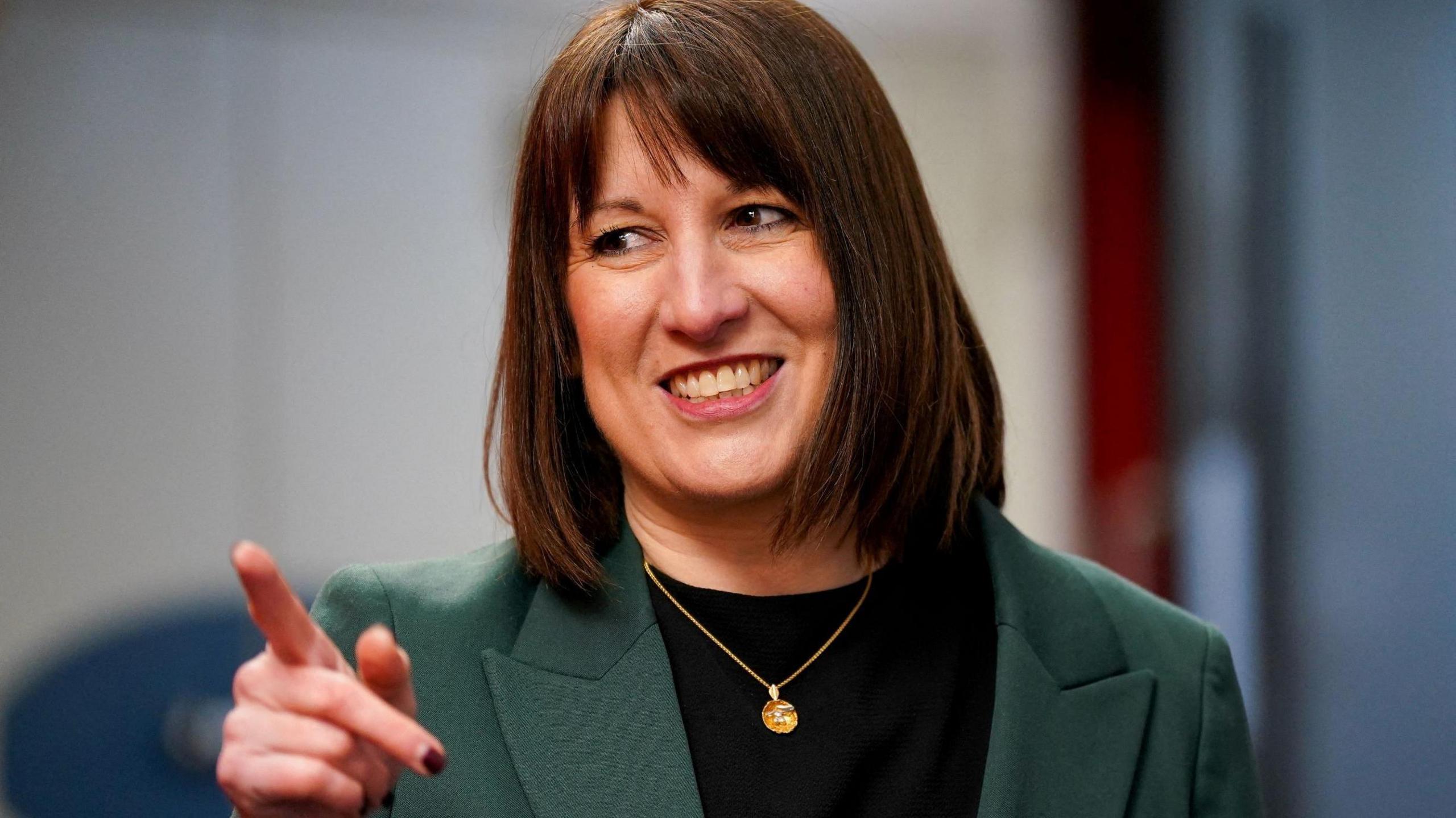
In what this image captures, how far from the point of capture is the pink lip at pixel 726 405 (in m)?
1.48

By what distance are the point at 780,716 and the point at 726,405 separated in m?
0.33

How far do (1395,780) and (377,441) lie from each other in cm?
227

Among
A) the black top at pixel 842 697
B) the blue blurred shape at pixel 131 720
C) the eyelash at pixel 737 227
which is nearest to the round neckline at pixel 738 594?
the black top at pixel 842 697

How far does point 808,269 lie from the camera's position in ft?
4.91

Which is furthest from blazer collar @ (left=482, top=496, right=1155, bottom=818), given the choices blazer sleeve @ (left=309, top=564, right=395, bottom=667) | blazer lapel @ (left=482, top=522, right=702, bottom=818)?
A: blazer sleeve @ (left=309, top=564, right=395, bottom=667)

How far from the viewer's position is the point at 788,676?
5.04 feet

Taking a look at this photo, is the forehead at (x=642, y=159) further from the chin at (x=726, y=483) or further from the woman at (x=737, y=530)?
the chin at (x=726, y=483)

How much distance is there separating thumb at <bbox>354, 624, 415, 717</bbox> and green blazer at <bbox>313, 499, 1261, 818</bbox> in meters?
0.27

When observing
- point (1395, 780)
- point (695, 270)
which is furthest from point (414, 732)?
point (1395, 780)

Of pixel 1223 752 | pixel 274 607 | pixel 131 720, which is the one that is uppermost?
pixel 274 607

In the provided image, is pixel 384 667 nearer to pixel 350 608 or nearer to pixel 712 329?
pixel 350 608

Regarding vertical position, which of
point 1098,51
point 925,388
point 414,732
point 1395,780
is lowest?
point 1395,780

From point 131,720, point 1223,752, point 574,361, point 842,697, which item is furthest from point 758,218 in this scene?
point 131,720

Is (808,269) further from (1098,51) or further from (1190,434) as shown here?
(1098,51)
